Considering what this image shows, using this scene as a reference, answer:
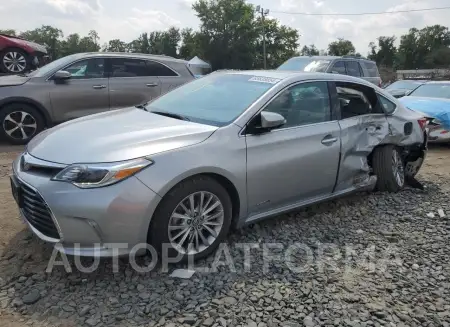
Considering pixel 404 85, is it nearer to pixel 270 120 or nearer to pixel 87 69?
Answer: pixel 87 69

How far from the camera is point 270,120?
3590mm

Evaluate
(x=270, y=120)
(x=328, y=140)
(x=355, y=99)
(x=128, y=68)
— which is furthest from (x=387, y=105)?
(x=128, y=68)

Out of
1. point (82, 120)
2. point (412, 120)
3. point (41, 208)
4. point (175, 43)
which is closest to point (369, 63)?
point (412, 120)

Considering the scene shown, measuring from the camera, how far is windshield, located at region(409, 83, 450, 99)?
10062mm

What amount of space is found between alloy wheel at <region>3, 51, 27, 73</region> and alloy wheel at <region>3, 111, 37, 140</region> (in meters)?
4.38

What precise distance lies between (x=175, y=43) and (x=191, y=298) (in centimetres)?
7062

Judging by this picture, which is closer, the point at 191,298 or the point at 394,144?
the point at 191,298

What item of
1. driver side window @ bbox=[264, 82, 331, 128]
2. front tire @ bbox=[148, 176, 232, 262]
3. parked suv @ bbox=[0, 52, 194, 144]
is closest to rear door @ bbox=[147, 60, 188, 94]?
parked suv @ bbox=[0, 52, 194, 144]

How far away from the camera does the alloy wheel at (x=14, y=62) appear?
10.8 metres

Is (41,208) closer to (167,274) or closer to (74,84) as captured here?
(167,274)

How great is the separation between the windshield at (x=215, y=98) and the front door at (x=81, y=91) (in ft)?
11.6

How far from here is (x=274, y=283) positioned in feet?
10.4

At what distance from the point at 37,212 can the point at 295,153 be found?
2238 mm

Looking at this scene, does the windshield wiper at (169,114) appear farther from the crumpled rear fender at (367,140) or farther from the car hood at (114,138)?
the crumpled rear fender at (367,140)
